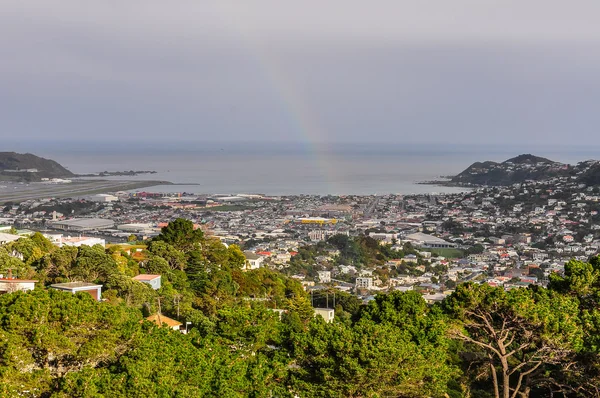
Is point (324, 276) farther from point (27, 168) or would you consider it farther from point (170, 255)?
point (27, 168)

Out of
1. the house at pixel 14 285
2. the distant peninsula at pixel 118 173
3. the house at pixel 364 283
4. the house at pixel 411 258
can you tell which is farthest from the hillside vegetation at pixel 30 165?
the house at pixel 14 285

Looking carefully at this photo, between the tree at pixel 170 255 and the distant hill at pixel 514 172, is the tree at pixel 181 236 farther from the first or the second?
the distant hill at pixel 514 172

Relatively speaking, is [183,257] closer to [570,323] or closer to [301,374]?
[301,374]

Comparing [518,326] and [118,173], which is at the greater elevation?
[518,326]

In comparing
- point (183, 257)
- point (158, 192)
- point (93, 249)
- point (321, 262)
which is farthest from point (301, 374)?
point (158, 192)

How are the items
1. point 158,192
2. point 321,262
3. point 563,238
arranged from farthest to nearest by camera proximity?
point 158,192
point 563,238
point 321,262

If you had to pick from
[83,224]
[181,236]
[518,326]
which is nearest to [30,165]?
[83,224]

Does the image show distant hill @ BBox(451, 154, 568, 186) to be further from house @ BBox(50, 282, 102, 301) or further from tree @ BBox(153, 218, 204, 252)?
house @ BBox(50, 282, 102, 301)
